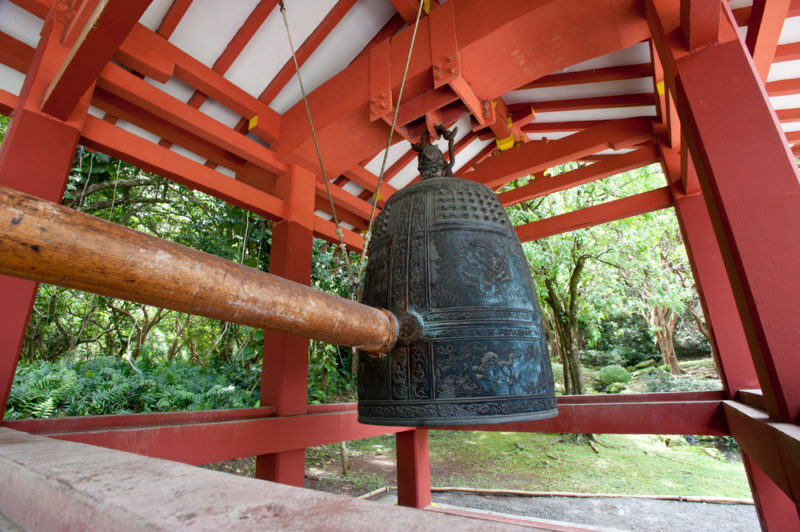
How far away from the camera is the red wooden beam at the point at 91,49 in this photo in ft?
4.72

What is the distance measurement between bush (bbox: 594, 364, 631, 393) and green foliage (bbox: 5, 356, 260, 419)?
9501mm

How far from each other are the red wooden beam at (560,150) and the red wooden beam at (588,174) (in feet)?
0.59

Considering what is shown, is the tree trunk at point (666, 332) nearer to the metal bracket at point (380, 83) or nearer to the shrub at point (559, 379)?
the shrub at point (559, 379)

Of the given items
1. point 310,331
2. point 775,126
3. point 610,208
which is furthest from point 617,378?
point 310,331

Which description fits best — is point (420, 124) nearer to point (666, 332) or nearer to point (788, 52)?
point (788, 52)

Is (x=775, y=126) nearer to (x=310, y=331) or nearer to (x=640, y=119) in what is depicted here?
(x=310, y=331)

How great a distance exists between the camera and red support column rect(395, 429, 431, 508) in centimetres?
345

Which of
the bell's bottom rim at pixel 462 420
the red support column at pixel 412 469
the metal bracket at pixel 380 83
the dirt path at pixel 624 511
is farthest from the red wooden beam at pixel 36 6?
the dirt path at pixel 624 511

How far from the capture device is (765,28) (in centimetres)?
178

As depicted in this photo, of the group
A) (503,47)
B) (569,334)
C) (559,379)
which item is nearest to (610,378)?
(559,379)

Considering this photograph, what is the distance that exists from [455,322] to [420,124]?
1543 millimetres

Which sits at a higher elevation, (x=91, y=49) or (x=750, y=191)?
(x=91, y=49)

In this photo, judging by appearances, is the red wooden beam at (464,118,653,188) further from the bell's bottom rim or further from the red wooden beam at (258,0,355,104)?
the bell's bottom rim

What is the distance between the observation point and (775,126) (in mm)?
1244
